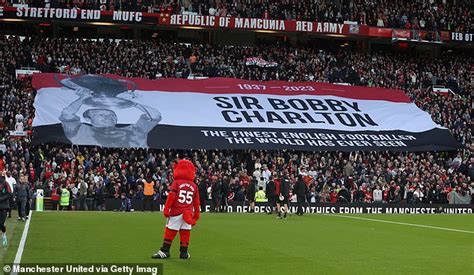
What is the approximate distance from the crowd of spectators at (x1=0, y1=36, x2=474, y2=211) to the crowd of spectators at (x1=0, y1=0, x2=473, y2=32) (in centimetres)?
229

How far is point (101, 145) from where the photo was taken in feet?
139

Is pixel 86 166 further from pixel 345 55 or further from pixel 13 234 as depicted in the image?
pixel 345 55

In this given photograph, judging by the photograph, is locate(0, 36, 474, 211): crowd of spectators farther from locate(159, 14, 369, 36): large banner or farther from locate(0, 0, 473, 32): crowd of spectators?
locate(0, 0, 473, 32): crowd of spectators

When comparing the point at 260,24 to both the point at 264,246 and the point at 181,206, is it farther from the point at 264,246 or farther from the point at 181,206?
the point at 181,206

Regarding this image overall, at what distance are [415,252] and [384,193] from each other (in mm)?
24683

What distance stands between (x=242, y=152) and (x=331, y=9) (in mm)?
18300

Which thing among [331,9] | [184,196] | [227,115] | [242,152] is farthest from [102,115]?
[184,196]

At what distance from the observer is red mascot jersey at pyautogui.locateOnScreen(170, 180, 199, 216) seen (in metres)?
15.9

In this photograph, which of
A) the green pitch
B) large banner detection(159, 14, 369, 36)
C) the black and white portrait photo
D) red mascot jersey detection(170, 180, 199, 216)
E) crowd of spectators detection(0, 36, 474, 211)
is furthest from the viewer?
large banner detection(159, 14, 369, 36)

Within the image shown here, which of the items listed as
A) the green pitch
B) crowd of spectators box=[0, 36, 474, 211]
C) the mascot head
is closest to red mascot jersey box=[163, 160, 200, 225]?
the mascot head

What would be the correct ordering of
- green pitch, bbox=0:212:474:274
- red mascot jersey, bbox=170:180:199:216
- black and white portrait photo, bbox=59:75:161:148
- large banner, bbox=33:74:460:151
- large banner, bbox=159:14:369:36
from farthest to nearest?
large banner, bbox=159:14:369:36
large banner, bbox=33:74:460:151
black and white portrait photo, bbox=59:75:161:148
red mascot jersey, bbox=170:180:199:216
green pitch, bbox=0:212:474:274

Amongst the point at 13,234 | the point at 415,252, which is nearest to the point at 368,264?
the point at 415,252

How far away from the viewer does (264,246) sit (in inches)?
771

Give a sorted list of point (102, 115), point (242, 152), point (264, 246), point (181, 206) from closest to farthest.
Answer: point (181, 206) < point (264, 246) < point (102, 115) < point (242, 152)
